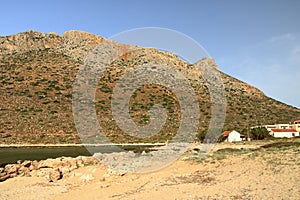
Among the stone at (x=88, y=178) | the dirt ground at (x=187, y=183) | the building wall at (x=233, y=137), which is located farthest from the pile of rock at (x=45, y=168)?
the building wall at (x=233, y=137)

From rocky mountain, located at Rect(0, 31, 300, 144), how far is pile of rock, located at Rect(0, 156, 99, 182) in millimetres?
26179

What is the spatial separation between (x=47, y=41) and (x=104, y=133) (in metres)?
54.1

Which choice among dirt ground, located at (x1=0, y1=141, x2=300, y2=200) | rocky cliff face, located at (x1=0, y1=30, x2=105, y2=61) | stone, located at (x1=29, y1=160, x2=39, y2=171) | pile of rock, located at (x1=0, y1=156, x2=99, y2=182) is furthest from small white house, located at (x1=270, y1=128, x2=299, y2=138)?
rocky cliff face, located at (x1=0, y1=30, x2=105, y2=61)

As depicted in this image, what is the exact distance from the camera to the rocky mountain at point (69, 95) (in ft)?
192

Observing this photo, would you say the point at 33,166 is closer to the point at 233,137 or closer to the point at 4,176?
the point at 4,176

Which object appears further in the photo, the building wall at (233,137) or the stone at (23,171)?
the building wall at (233,137)

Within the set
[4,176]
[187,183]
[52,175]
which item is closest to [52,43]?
[4,176]

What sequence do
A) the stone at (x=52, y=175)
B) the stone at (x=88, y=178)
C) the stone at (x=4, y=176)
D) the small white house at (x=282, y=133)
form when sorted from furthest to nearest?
1. the small white house at (x=282, y=133)
2. the stone at (x=4, y=176)
3. the stone at (x=52, y=175)
4. the stone at (x=88, y=178)

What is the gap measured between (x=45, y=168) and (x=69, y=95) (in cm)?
4886

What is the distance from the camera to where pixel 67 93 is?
7469 cm

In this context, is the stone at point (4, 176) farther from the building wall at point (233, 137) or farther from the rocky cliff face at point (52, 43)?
the rocky cliff face at point (52, 43)

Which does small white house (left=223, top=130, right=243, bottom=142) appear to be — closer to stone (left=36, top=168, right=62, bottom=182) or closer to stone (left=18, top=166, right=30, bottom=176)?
stone (left=18, top=166, right=30, bottom=176)

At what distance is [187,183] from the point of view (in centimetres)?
1638

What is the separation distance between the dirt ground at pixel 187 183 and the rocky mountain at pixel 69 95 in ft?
100
